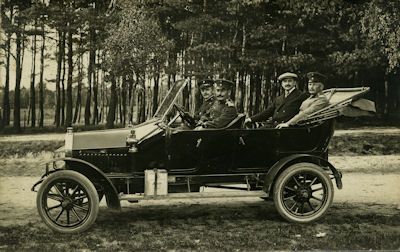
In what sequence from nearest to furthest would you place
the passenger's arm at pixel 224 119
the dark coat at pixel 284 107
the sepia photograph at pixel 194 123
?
the sepia photograph at pixel 194 123, the passenger's arm at pixel 224 119, the dark coat at pixel 284 107

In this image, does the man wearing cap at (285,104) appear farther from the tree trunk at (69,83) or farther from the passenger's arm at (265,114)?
the tree trunk at (69,83)

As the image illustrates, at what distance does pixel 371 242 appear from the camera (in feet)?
13.6

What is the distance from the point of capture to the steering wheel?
15.8 ft

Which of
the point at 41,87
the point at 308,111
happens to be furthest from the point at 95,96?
the point at 308,111

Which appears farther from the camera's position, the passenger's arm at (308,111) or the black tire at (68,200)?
the passenger's arm at (308,111)

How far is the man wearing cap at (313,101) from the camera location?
15.3 feet

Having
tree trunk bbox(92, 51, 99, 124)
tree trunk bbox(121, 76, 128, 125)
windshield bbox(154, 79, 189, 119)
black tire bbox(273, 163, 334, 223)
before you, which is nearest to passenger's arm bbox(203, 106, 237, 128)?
windshield bbox(154, 79, 189, 119)

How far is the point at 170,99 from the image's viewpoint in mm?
4742

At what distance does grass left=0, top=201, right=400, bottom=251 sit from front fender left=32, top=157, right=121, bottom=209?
0.31m

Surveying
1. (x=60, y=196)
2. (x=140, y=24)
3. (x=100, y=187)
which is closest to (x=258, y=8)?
(x=140, y=24)

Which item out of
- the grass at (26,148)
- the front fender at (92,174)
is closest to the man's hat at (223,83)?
the front fender at (92,174)

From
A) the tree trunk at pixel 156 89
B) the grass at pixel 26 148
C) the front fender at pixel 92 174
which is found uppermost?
the tree trunk at pixel 156 89

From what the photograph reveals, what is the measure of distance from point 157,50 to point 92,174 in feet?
6.01

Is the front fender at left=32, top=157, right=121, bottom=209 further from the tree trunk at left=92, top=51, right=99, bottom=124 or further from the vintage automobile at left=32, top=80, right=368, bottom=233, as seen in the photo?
the tree trunk at left=92, top=51, right=99, bottom=124
